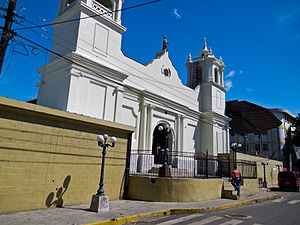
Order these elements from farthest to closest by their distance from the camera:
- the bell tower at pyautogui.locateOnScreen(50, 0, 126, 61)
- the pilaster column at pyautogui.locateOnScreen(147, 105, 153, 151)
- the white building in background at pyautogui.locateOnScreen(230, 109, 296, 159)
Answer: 1. the white building in background at pyautogui.locateOnScreen(230, 109, 296, 159)
2. the pilaster column at pyautogui.locateOnScreen(147, 105, 153, 151)
3. the bell tower at pyautogui.locateOnScreen(50, 0, 126, 61)

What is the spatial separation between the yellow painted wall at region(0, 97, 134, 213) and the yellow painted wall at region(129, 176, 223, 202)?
1.01 m

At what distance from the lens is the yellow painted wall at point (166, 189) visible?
1146 centimetres

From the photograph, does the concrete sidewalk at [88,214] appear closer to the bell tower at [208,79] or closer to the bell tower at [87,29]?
the bell tower at [87,29]

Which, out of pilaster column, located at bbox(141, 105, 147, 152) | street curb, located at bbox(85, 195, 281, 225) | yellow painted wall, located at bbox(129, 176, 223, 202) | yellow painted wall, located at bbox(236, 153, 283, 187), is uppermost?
pilaster column, located at bbox(141, 105, 147, 152)

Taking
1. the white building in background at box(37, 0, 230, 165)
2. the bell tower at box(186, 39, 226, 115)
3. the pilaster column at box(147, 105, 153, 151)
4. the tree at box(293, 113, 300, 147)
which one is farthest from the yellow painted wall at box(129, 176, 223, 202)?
the tree at box(293, 113, 300, 147)

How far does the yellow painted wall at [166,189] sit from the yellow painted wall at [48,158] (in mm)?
1006

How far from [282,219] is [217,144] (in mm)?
15819

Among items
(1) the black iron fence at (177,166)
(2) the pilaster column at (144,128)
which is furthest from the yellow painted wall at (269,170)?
(2) the pilaster column at (144,128)

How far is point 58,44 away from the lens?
15.6 m

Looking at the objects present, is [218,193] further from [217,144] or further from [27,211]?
[217,144]

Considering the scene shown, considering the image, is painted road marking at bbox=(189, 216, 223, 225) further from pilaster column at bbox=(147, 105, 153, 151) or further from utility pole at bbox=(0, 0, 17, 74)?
pilaster column at bbox=(147, 105, 153, 151)

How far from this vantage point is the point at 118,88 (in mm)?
15367

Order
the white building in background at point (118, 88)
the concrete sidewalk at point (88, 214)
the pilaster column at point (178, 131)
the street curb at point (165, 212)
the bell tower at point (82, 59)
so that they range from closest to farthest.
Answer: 1. the concrete sidewalk at point (88, 214)
2. the street curb at point (165, 212)
3. the bell tower at point (82, 59)
4. the white building in background at point (118, 88)
5. the pilaster column at point (178, 131)

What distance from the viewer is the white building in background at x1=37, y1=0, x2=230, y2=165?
14.0 m
